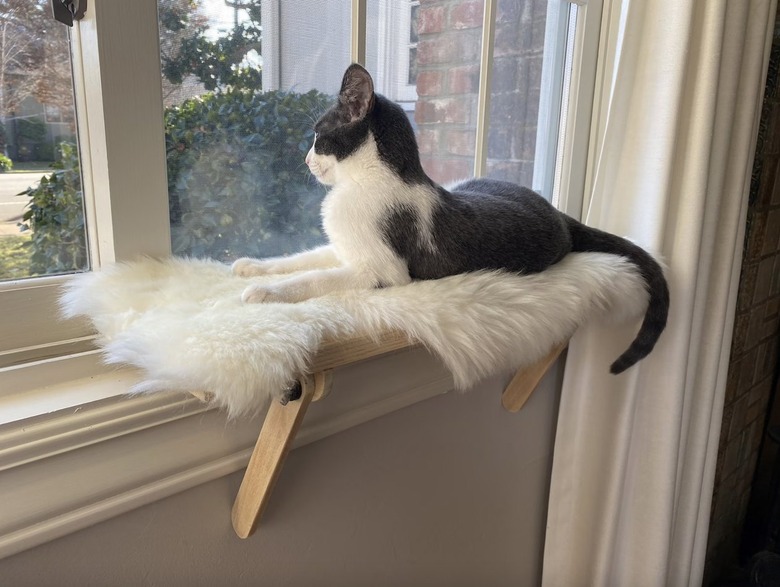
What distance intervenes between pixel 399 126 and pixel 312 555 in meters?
0.57

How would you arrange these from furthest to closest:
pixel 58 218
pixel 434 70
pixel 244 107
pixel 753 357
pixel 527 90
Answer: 1. pixel 753 357
2. pixel 527 90
3. pixel 434 70
4. pixel 244 107
5. pixel 58 218

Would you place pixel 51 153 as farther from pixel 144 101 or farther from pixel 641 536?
pixel 641 536

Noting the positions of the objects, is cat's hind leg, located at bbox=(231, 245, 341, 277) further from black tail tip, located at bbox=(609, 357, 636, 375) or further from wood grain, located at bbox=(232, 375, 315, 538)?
black tail tip, located at bbox=(609, 357, 636, 375)

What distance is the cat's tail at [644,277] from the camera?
812mm

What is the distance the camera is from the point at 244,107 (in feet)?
2.37

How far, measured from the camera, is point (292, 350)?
1.53 ft

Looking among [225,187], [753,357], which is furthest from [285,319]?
[753,357]

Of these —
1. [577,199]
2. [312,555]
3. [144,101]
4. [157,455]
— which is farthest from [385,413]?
[577,199]

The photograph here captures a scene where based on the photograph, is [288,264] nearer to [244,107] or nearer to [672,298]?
[244,107]

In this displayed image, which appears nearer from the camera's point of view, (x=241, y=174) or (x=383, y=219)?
(x=383, y=219)

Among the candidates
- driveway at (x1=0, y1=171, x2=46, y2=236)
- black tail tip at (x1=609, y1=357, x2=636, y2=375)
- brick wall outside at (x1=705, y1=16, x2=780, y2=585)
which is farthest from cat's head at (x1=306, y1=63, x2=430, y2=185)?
brick wall outside at (x1=705, y1=16, x2=780, y2=585)

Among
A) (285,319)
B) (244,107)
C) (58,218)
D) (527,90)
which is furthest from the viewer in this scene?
(527,90)

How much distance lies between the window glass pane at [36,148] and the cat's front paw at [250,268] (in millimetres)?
178

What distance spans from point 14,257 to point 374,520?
1.90 feet
